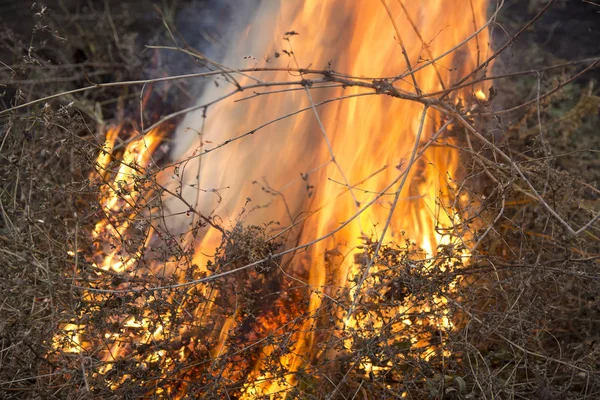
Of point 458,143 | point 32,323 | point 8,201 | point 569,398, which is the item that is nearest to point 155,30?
point 8,201

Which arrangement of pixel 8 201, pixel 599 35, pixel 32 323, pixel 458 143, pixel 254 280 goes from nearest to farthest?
pixel 32 323 < pixel 254 280 < pixel 8 201 < pixel 458 143 < pixel 599 35

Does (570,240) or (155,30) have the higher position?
(155,30)

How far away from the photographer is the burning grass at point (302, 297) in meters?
2.65

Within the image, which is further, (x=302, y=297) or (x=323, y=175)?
(x=323, y=175)

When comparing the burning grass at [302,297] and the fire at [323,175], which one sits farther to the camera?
the fire at [323,175]

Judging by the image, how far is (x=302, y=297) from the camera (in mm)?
A: 3078

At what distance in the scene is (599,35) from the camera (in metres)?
5.88

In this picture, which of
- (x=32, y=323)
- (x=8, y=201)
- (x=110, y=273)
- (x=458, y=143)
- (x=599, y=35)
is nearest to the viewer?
(x=32, y=323)

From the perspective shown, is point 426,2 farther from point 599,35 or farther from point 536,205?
point 599,35

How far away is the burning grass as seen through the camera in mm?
2652

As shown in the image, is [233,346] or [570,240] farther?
[570,240]

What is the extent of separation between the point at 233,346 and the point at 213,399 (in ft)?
0.85

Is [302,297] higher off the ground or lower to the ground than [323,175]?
lower

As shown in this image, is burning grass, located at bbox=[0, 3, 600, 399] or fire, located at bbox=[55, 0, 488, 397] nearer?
burning grass, located at bbox=[0, 3, 600, 399]
